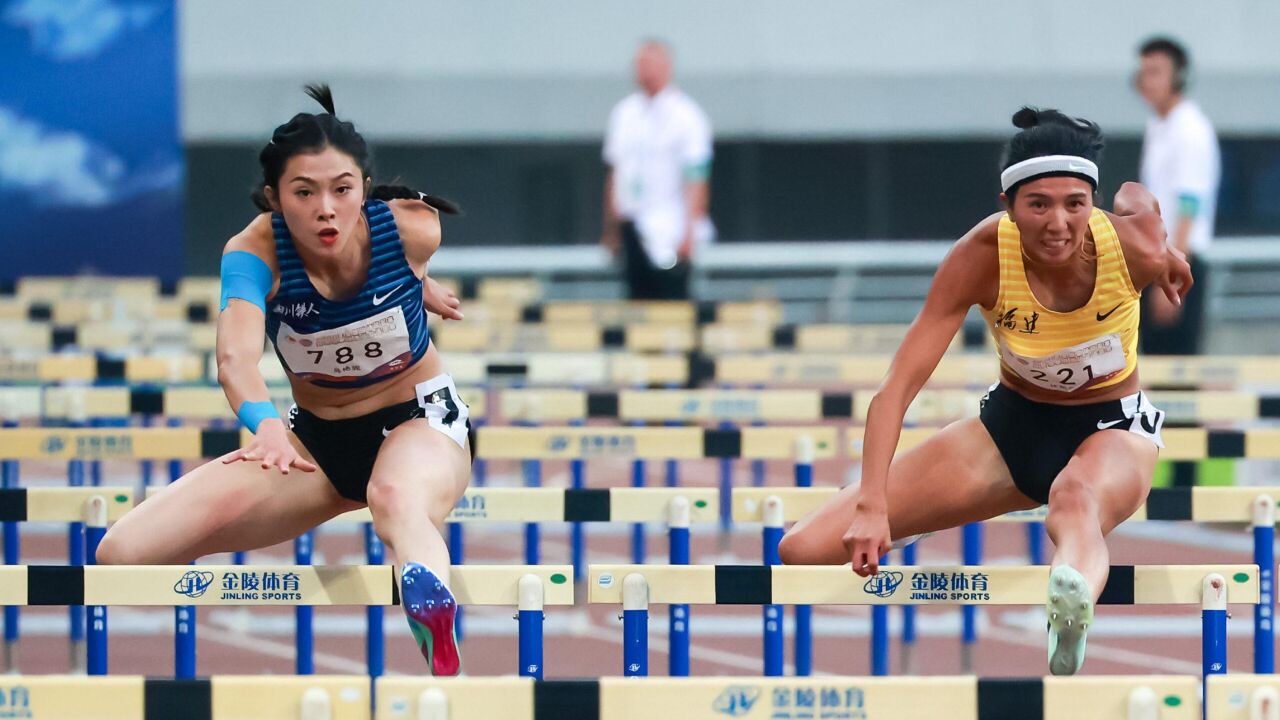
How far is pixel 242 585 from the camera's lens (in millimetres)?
3668

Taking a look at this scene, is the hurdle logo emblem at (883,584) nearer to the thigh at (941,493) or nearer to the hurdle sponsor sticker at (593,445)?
the thigh at (941,493)

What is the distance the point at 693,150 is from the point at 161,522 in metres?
6.56

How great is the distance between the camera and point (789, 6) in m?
15.7

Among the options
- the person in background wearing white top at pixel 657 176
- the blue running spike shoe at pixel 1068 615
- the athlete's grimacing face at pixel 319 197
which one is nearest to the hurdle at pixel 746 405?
the athlete's grimacing face at pixel 319 197

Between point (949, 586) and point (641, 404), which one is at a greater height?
point (641, 404)

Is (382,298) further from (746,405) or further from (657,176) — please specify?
(657,176)

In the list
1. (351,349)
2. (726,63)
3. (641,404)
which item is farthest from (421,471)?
(726,63)

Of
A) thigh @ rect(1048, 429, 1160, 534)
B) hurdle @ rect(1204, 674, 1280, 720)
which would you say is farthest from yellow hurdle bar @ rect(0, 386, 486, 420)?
hurdle @ rect(1204, 674, 1280, 720)

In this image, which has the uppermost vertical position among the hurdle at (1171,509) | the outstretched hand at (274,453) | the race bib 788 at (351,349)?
the race bib 788 at (351,349)

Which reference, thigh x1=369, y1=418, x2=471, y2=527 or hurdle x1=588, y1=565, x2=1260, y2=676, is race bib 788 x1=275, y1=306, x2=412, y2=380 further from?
hurdle x1=588, y1=565, x2=1260, y2=676

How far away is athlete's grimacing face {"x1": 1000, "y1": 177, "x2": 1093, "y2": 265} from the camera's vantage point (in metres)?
4.13

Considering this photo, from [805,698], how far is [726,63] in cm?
1329

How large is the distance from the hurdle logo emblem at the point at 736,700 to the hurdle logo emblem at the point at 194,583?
1.38 metres

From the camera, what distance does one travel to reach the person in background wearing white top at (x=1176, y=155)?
8.45m
